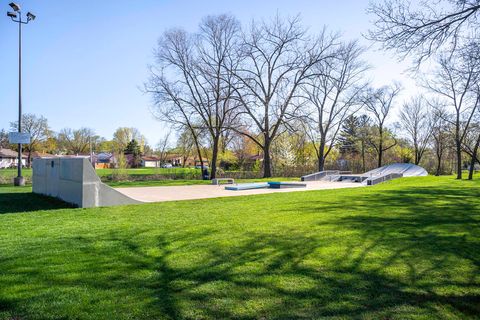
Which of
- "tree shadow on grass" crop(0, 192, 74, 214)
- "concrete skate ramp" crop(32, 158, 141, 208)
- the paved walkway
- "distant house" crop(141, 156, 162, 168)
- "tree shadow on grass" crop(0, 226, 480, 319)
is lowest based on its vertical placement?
"tree shadow on grass" crop(0, 226, 480, 319)

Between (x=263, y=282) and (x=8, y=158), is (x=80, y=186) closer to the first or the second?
(x=263, y=282)


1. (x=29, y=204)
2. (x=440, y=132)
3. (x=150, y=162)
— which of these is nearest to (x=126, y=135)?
(x=150, y=162)

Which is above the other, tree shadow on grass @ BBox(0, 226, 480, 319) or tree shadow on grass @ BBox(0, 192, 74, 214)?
tree shadow on grass @ BBox(0, 192, 74, 214)

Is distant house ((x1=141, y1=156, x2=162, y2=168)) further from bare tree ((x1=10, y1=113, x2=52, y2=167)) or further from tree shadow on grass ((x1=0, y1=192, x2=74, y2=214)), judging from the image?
tree shadow on grass ((x1=0, y1=192, x2=74, y2=214))

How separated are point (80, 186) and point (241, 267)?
699cm

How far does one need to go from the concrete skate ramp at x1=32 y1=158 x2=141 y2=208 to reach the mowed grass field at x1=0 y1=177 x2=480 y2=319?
1.75 metres

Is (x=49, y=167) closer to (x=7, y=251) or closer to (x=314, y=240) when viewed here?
(x=7, y=251)

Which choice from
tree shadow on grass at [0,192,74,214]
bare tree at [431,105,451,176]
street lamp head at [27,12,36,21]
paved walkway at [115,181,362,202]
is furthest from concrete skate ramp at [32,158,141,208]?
bare tree at [431,105,451,176]

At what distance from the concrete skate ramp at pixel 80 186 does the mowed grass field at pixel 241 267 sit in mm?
1750

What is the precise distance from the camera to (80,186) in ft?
31.9

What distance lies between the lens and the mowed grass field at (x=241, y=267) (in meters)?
3.19

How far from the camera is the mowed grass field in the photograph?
125 inches

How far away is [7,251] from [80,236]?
1174mm

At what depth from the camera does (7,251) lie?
508 cm
